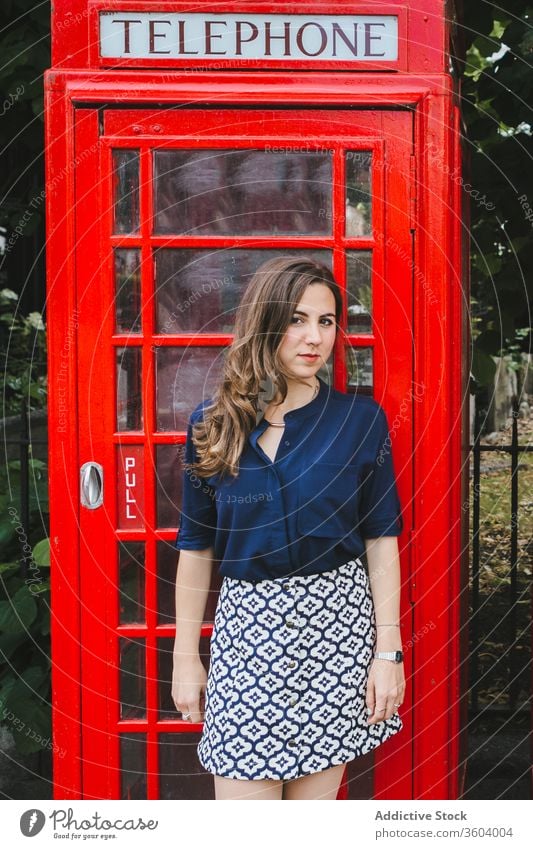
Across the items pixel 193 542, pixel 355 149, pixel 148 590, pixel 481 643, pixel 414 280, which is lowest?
pixel 481 643

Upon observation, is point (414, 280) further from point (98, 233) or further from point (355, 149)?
point (98, 233)

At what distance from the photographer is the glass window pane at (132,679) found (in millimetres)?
2777

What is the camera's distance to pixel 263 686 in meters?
2.41

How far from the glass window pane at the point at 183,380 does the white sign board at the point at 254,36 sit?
0.85m

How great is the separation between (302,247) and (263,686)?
1.23 meters

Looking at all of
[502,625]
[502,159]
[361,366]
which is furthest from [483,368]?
[502,625]

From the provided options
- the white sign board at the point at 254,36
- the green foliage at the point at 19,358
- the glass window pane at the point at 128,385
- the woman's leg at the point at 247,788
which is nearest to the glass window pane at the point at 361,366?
the glass window pane at the point at 128,385

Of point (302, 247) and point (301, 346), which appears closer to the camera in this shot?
point (301, 346)

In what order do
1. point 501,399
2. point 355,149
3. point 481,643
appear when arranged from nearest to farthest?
point 355,149
point 481,643
point 501,399

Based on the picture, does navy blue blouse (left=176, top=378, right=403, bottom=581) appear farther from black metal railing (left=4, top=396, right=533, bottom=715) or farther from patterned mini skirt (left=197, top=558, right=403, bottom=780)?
black metal railing (left=4, top=396, right=533, bottom=715)

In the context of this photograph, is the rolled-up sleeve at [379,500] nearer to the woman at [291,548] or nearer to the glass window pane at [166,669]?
the woman at [291,548]

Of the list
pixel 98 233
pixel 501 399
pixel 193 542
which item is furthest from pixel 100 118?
pixel 501 399

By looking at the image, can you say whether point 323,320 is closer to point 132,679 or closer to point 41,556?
point 132,679

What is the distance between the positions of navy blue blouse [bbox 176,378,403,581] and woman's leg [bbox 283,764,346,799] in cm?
57
